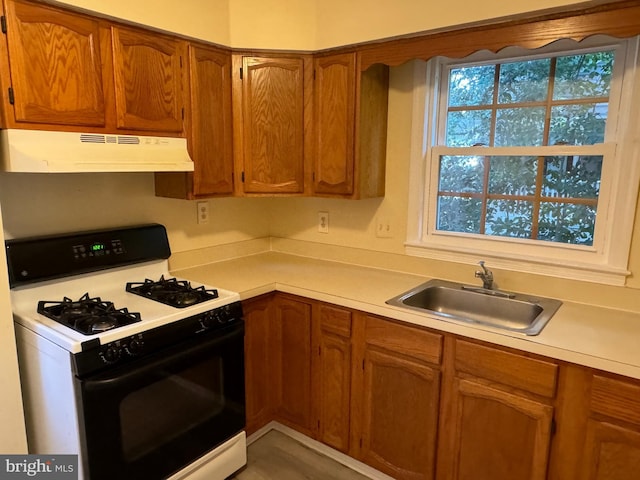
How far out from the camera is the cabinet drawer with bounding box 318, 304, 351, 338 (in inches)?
79.0

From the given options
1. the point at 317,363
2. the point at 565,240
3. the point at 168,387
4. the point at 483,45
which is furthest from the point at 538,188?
the point at 168,387

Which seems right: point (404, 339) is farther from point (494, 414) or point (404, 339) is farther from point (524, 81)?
point (524, 81)

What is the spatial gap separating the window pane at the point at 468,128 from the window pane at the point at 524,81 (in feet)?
0.39

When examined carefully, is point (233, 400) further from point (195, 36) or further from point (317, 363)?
point (195, 36)

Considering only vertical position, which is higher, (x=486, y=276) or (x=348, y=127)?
(x=348, y=127)

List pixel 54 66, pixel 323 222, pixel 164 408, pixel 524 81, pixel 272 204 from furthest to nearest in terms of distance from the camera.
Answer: pixel 272 204 → pixel 323 222 → pixel 524 81 → pixel 164 408 → pixel 54 66

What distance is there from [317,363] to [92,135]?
56.5 inches

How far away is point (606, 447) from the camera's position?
141 cm

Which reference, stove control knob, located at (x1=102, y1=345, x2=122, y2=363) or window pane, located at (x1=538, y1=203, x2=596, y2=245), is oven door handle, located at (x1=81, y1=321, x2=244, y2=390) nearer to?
stove control knob, located at (x1=102, y1=345, x2=122, y2=363)

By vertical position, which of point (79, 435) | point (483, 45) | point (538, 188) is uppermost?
point (483, 45)

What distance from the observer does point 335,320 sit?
2.04m

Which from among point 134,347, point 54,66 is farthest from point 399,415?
point 54,66

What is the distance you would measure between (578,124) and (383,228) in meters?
1.05

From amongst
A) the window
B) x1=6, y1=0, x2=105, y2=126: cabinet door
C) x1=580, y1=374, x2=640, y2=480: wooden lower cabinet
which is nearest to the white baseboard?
x1=580, y1=374, x2=640, y2=480: wooden lower cabinet
